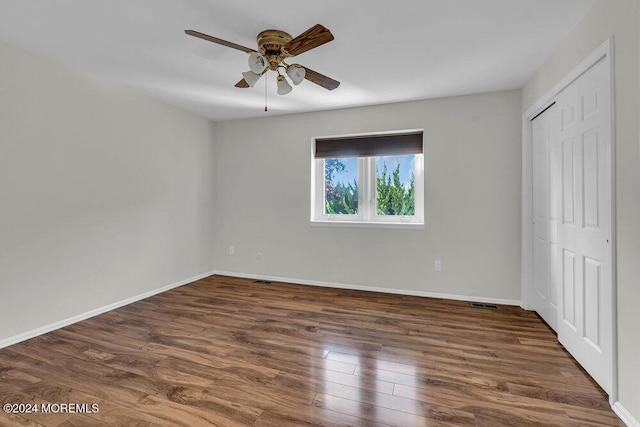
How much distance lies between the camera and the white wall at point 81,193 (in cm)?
252

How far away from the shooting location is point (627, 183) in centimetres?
162

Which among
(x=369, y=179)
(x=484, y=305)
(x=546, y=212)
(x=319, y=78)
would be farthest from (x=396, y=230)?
(x=319, y=78)

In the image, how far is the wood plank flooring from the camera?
1.67 meters

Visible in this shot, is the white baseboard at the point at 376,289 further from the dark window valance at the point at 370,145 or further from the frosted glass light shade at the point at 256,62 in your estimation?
the frosted glass light shade at the point at 256,62

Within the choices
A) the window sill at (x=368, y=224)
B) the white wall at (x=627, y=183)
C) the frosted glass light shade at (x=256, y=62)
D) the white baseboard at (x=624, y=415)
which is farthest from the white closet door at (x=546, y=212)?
the frosted glass light shade at (x=256, y=62)

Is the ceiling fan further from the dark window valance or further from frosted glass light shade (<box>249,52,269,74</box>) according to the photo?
the dark window valance

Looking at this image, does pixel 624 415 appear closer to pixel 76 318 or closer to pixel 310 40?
pixel 310 40

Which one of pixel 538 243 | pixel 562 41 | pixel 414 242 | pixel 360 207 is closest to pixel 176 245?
pixel 360 207

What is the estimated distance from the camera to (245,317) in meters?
3.10

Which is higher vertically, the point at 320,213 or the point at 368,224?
the point at 320,213

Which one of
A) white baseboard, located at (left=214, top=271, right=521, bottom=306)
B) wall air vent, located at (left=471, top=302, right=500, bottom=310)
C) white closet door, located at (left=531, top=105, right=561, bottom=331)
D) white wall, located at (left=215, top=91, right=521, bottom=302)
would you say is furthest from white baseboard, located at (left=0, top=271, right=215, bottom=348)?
white closet door, located at (left=531, top=105, right=561, bottom=331)

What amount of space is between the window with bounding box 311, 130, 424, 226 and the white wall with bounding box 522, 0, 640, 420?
2.21m

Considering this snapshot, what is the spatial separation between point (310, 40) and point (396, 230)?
8.30ft

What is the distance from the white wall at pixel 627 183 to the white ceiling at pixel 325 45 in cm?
49
